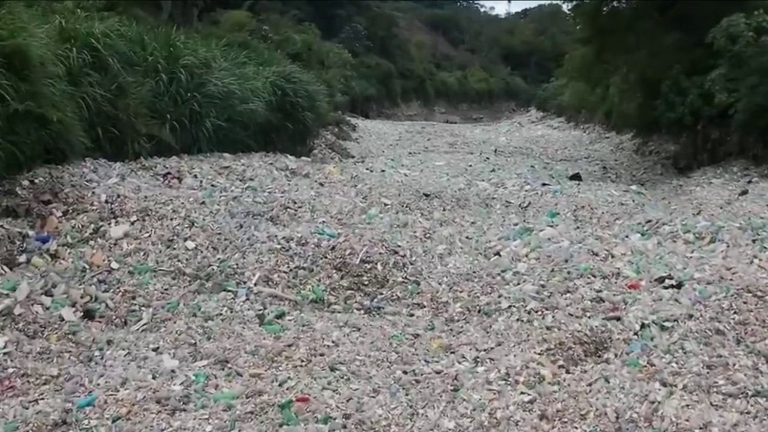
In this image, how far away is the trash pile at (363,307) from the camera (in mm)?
2404

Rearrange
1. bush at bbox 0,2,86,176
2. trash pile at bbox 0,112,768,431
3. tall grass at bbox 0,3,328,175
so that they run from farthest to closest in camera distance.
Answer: tall grass at bbox 0,3,328,175 → bush at bbox 0,2,86,176 → trash pile at bbox 0,112,768,431

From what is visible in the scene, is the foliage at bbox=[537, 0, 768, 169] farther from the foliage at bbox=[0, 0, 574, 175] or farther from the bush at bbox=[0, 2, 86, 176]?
the bush at bbox=[0, 2, 86, 176]

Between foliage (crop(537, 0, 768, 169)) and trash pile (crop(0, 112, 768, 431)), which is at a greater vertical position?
foliage (crop(537, 0, 768, 169))

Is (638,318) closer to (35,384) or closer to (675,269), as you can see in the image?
(675,269)

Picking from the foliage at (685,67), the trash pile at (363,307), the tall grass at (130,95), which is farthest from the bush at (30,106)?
the foliage at (685,67)

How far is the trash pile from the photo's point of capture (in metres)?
2.40

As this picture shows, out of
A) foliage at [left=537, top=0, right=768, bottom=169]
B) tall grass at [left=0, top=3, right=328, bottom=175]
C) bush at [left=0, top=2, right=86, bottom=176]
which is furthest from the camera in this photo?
foliage at [left=537, top=0, right=768, bottom=169]

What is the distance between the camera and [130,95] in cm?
498

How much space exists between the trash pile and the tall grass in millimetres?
252

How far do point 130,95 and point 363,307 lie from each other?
2651 millimetres

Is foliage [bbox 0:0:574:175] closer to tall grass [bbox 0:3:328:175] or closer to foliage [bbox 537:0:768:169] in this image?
tall grass [bbox 0:3:328:175]

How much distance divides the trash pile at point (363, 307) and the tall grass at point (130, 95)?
252mm

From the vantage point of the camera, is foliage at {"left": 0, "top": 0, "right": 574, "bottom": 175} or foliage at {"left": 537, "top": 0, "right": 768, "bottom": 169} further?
foliage at {"left": 537, "top": 0, "right": 768, "bottom": 169}

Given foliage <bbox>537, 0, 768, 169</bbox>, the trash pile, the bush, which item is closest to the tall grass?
the bush
